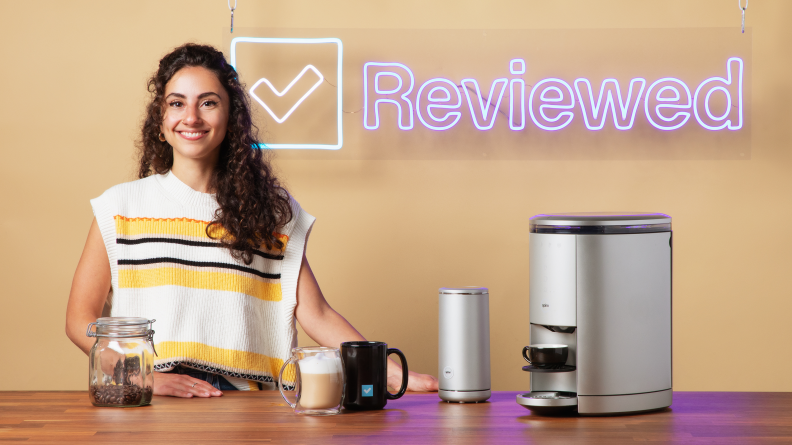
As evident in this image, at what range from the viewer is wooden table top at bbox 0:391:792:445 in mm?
1055

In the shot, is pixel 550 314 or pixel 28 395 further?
pixel 28 395

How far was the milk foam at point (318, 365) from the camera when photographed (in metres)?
1.18

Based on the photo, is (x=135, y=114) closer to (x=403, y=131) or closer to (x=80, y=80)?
(x=80, y=80)

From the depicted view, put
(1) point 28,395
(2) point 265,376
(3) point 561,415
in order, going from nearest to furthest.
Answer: (3) point 561,415 < (1) point 28,395 < (2) point 265,376

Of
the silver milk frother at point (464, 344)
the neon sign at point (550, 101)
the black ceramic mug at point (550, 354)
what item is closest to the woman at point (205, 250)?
the silver milk frother at point (464, 344)

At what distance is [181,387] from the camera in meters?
1.38

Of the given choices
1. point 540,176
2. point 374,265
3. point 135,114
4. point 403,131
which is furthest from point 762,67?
point 135,114

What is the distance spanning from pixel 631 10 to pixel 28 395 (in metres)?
2.42

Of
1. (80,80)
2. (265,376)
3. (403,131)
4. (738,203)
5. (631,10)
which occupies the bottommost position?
(265,376)

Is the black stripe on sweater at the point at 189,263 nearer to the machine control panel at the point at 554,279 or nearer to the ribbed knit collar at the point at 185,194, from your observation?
the ribbed knit collar at the point at 185,194

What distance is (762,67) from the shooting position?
2.83 metres

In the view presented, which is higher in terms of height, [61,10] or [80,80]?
[61,10]

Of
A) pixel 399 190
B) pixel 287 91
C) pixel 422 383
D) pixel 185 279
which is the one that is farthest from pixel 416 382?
pixel 287 91

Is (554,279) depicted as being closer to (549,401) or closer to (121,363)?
(549,401)
